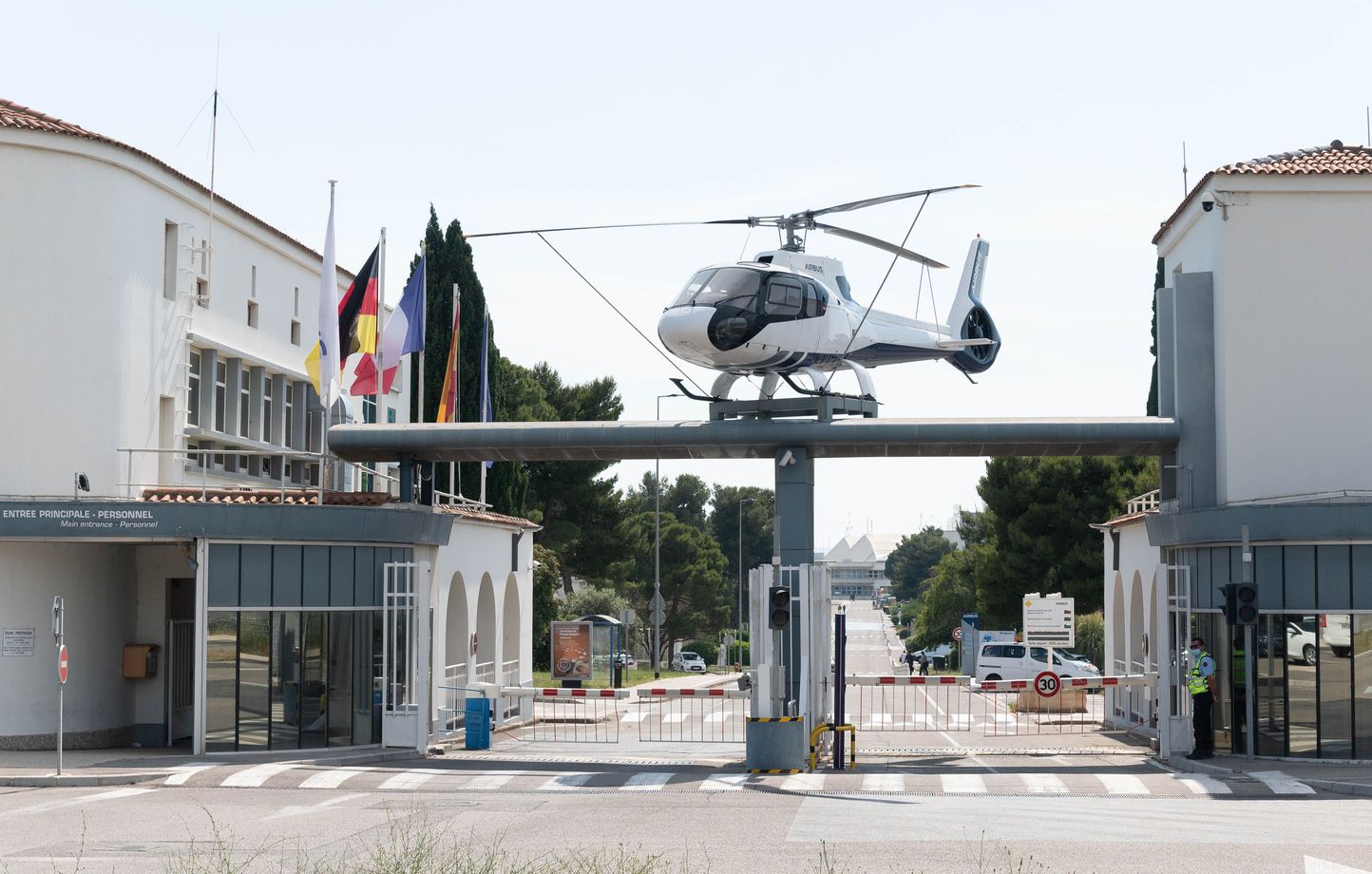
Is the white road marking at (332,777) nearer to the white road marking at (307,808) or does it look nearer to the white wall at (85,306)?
the white road marking at (307,808)

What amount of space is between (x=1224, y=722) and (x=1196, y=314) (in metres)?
6.48

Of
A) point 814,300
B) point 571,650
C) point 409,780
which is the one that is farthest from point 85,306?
point 571,650

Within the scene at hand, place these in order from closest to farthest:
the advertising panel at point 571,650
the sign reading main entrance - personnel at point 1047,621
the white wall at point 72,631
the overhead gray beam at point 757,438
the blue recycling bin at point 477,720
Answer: the white wall at point 72,631 < the overhead gray beam at point 757,438 < the blue recycling bin at point 477,720 < the sign reading main entrance - personnel at point 1047,621 < the advertising panel at point 571,650

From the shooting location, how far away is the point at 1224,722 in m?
24.6

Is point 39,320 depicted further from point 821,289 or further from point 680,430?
point 821,289

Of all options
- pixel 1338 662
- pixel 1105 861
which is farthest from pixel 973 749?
pixel 1105 861

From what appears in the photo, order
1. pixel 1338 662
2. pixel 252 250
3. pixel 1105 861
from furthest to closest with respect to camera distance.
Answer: pixel 252 250, pixel 1338 662, pixel 1105 861

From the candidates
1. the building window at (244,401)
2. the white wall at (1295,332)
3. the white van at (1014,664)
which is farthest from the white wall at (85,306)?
the white van at (1014,664)

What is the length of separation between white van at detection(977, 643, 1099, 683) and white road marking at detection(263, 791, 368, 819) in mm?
30615

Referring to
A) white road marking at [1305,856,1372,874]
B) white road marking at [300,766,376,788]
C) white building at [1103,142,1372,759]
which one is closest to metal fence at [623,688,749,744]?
white road marking at [300,766,376,788]

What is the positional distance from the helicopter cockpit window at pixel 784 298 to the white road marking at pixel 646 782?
8193mm

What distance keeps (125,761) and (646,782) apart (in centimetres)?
778

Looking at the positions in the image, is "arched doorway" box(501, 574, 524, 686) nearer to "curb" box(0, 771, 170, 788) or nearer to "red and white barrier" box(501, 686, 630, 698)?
"red and white barrier" box(501, 686, 630, 698)

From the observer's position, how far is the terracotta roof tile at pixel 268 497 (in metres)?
26.3
